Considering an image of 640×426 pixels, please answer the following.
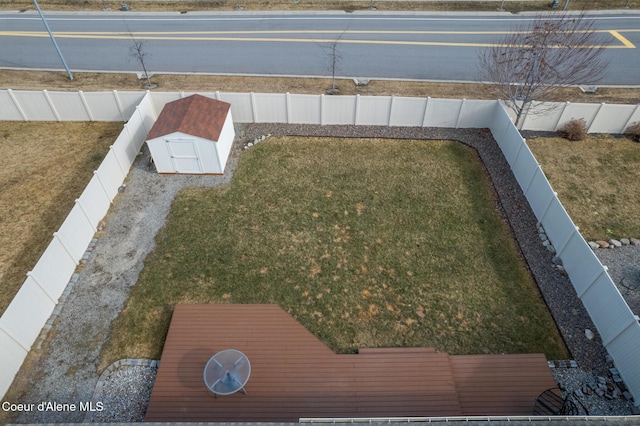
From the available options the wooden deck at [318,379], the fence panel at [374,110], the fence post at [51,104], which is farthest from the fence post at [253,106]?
the wooden deck at [318,379]

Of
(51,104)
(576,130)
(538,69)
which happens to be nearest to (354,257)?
(538,69)

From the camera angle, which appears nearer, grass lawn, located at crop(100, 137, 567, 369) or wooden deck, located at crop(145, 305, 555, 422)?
wooden deck, located at crop(145, 305, 555, 422)

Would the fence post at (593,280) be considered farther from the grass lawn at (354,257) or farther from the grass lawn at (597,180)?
the grass lawn at (597,180)

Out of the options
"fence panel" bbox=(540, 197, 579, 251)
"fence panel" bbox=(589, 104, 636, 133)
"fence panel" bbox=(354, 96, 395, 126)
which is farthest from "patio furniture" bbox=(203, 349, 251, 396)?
"fence panel" bbox=(589, 104, 636, 133)

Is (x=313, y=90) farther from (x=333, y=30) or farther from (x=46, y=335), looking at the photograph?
(x=46, y=335)

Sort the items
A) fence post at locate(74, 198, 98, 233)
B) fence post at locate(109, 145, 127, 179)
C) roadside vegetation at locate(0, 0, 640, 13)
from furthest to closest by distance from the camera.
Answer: roadside vegetation at locate(0, 0, 640, 13) → fence post at locate(109, 145, 127, 179) → fence post at locate(74, 198, 98, 233)

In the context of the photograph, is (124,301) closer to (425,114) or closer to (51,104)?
(51,104)

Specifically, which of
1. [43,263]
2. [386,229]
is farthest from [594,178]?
[43,263]

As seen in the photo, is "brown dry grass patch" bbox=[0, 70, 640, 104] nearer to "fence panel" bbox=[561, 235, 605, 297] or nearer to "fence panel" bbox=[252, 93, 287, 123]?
"fence panel" bbox=[252, 93, 287, 123]
